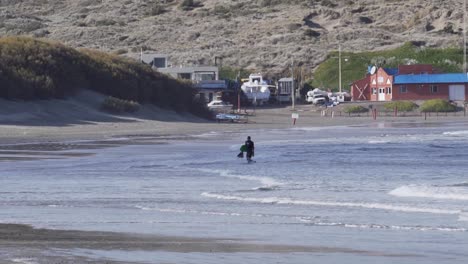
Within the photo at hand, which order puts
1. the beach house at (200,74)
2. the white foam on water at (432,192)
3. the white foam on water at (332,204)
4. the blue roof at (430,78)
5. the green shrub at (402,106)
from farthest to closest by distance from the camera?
the beach house at (200,74)
the blue roof at (430,78)
the green shrub at (402,106)
the white foam on water at (432,192)
the white foam on water at (332,204)

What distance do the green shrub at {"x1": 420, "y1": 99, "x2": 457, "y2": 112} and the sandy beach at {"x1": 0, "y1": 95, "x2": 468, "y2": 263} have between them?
3.23m

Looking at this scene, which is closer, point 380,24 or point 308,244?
point 308,244

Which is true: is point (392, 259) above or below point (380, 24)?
below

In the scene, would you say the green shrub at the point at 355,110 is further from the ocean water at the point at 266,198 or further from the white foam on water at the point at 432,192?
the white foam on water at the point at 432,192

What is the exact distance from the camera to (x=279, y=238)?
14.3 m

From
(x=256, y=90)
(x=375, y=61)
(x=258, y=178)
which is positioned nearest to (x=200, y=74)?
(x=256, y=90)

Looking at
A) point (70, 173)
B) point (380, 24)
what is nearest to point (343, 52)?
point (380, 24)

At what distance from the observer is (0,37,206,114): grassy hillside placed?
1943 inches

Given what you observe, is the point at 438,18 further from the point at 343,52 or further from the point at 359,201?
the point at 359,201

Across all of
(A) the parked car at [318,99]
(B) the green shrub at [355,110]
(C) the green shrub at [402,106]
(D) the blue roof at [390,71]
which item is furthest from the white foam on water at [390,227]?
(D) the blue roof at [390,71]

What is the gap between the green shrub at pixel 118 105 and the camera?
50.7m

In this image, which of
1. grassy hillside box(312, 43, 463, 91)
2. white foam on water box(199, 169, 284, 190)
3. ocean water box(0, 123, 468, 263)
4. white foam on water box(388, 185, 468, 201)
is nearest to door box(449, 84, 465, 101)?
grassy hillside box(312, 43, 463, 91)

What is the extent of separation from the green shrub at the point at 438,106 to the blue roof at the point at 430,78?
18.0 ft

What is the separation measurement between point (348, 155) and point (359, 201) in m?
12.4
